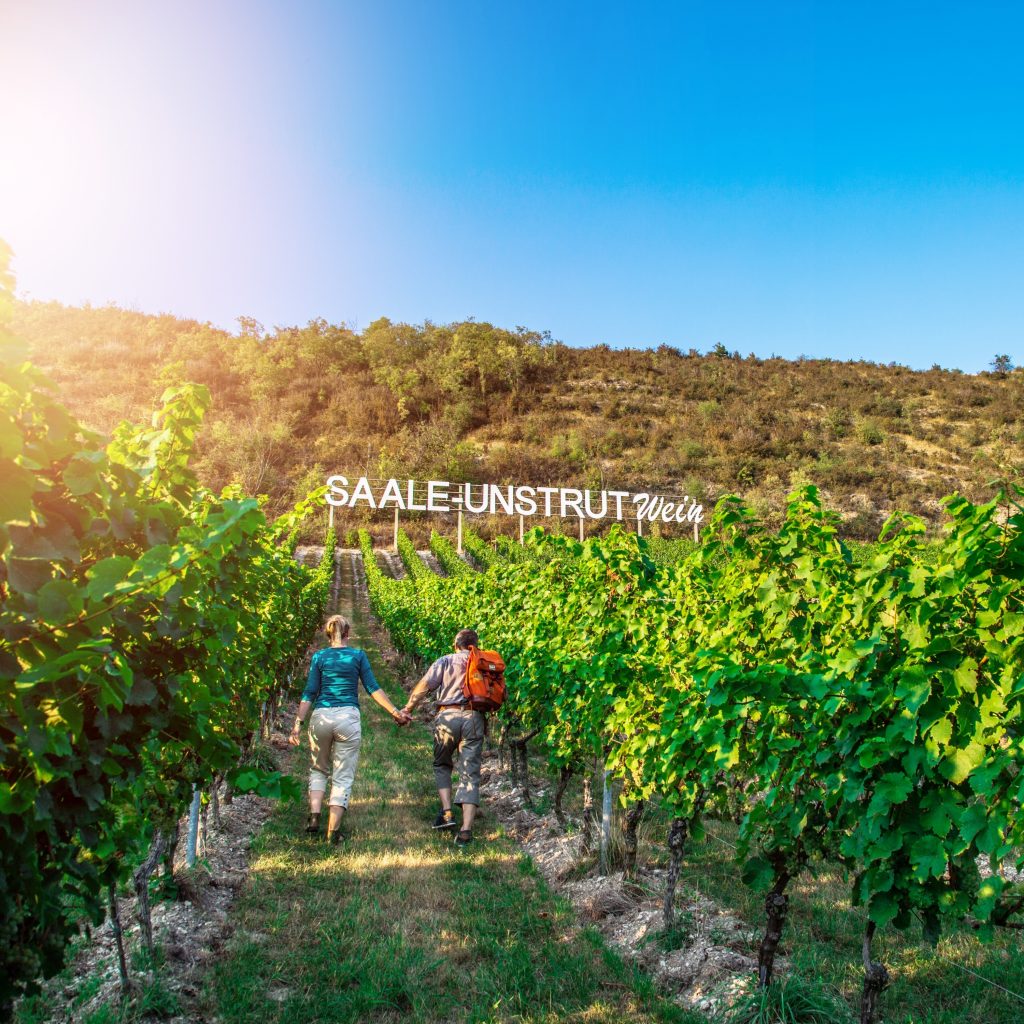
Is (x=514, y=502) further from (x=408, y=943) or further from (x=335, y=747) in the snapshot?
(x=408, y=943)

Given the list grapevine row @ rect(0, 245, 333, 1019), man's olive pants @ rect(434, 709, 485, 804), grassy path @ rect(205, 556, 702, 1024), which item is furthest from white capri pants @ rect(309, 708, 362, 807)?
grapevine row @ rect(0, 245, 333, 1019)

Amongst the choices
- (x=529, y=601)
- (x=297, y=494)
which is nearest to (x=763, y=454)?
(x=297, y=494)

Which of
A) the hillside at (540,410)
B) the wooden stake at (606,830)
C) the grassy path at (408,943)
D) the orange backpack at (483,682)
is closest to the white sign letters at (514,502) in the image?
the hillside at (540,410)

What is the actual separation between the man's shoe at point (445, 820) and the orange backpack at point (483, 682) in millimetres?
853

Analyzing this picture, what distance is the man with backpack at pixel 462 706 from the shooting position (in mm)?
5559

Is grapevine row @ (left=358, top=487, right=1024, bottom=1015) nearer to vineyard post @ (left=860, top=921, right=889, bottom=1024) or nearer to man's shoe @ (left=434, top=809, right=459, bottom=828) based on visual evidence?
vineyard post @ (left=860, top=921, right=889, bottom=1024)

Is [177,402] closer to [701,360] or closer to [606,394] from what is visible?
[606,394]

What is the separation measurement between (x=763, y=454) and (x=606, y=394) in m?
16.6

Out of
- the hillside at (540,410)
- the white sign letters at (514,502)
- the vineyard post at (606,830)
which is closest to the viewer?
the vineyard post at (606,830)

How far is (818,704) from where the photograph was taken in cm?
292

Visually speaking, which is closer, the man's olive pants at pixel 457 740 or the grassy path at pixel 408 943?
the grassy path at pixel 408 943

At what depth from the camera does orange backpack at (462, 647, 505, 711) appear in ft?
18.5

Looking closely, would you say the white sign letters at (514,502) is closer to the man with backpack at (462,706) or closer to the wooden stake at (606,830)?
the man with backpack at (462,706)

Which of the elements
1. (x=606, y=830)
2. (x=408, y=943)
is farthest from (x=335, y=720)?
(x=606, y=830)
